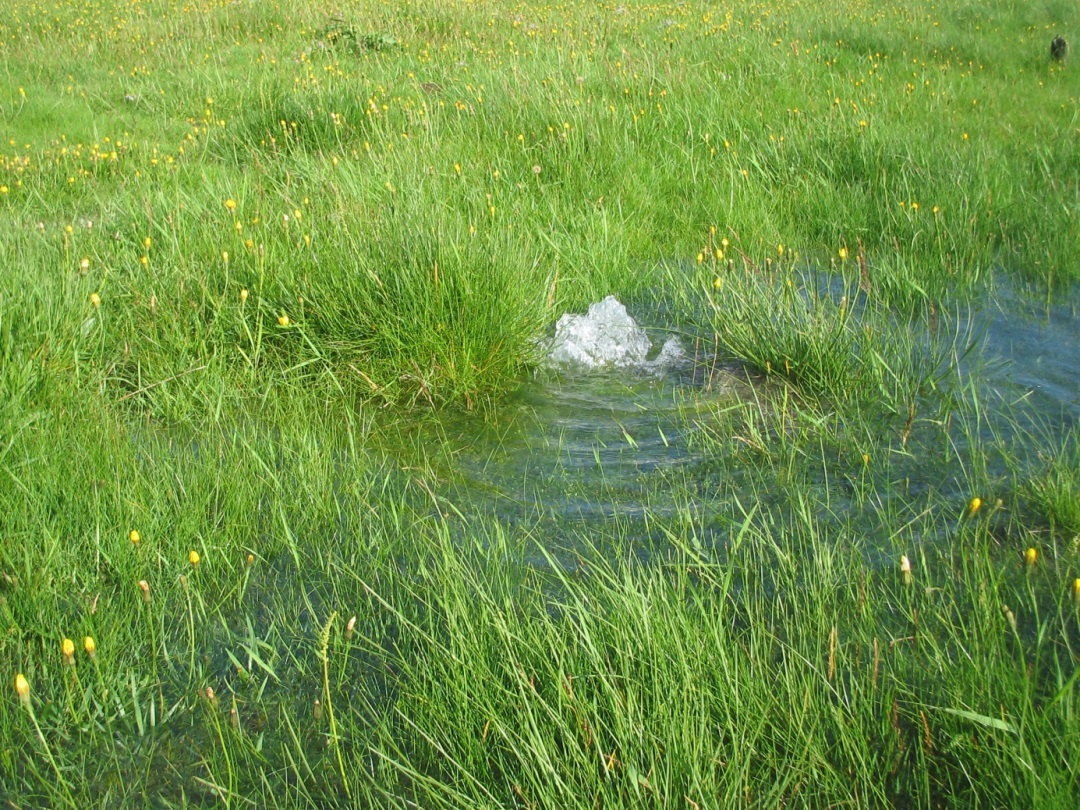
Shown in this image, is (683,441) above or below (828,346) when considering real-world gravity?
below

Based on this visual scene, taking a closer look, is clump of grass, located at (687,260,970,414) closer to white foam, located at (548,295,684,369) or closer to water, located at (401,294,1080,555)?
water, located at (401,294,1080,555)

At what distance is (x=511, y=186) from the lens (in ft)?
19.4

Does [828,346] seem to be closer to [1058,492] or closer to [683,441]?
[683,441]

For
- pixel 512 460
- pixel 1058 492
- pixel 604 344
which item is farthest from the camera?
pixel 604 344

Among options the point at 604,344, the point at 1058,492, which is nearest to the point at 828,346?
the point at 604,344

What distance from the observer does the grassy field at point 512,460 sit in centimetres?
212

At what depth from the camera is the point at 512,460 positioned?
3.71 metres

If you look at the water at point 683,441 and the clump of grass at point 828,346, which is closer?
the water at point 683,441

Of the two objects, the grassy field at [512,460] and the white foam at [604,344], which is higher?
the grassy field at [512,460]

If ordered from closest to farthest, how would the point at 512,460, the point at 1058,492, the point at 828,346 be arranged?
the point at 1058,492 < the point at 512,460 < the point at 828,346

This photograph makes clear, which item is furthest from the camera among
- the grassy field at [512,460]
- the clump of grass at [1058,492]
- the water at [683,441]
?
the water at [683,441]

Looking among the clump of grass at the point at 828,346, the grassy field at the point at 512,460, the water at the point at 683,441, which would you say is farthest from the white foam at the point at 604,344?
the clump of grass at the point at 828,346

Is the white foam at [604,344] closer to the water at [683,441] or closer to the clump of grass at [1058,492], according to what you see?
the water at [683,441]

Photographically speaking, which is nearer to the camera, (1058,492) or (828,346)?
(1058,492)
